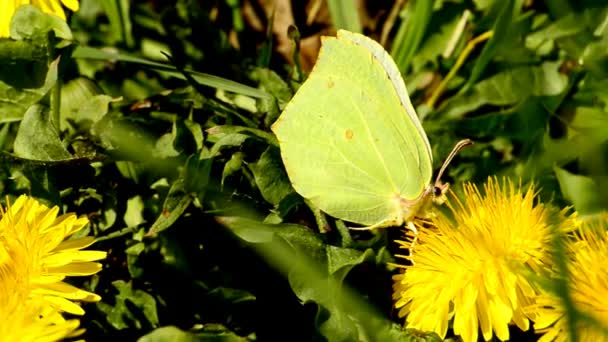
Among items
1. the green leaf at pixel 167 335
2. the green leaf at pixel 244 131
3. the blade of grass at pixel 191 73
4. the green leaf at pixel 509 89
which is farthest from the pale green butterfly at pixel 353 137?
the green leaf at pixel 509 89

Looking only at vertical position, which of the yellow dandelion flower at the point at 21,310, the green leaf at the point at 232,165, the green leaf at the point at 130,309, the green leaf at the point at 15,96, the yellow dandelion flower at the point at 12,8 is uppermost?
the yellow dandelion flower at the point at 12,8

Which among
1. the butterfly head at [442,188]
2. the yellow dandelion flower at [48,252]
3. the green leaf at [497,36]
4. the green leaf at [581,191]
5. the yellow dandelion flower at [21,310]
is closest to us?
the yellow dandelion flower at [21,310]

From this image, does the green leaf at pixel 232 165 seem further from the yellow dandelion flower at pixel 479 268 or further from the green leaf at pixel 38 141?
the yellow dandelion flower at pixel 479 268

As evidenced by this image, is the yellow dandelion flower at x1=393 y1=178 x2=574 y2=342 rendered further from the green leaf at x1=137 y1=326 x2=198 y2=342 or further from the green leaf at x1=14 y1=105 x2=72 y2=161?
the green leaf at x1=14 y1=105 x2=72 y2=161

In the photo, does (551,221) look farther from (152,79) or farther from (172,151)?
(152,79)

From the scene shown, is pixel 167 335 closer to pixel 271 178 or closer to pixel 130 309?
pixel 130 309

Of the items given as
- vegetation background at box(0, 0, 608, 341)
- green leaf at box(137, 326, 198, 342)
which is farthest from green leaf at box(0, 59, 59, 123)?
green leaf at box(137, 326, 198, 342)

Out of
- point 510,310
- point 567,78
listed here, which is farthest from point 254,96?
point 567,78
